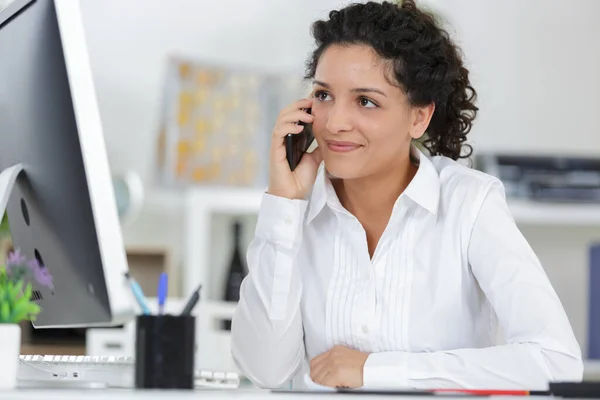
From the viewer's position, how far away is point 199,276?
2924 millimetres

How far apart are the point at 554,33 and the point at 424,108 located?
1.89 meters

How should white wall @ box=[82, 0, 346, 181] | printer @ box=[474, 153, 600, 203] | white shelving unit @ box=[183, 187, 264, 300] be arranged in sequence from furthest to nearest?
white wall @ box=[82, 0, 346, 181]
printer @ box=[474, 153, 600, 203]
white shelving unit @ box=[183, 187, 264, 300]

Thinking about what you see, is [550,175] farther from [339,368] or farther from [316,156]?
[339,368]

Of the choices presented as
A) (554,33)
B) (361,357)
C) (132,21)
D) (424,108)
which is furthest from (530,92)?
(361,357)

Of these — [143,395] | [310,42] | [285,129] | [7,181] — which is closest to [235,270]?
[310,42]

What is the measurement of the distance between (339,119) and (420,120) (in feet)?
0.69

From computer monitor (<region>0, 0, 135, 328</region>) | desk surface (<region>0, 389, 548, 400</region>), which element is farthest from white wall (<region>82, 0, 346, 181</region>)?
desk surface (<region>0, 389, 548, 400</region>)

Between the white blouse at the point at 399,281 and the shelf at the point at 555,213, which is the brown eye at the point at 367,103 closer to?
the white blouse at the point at 399,281

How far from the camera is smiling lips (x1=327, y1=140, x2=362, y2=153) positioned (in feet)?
5.25

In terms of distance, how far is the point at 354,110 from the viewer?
1595 millimetres

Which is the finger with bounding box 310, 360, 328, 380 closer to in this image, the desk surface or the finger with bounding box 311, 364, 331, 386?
the finger with bounding box 311, 364, 331, 386

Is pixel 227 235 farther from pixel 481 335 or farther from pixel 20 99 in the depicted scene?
pixel 20 99

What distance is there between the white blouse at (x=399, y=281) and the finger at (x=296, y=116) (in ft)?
0.45

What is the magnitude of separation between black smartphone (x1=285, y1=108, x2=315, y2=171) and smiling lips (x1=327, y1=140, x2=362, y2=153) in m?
0.06
